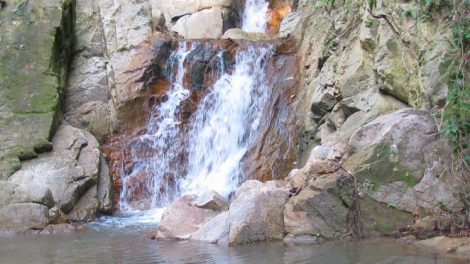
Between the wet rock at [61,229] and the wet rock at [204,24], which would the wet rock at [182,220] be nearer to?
the wet rock at [61,229]

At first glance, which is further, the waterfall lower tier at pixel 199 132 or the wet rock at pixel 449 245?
the waterfall lower tier at pixel 199 132

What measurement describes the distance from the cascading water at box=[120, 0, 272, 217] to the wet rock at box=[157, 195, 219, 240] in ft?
9.96

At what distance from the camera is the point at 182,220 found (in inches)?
336

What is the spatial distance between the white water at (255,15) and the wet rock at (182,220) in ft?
39.9

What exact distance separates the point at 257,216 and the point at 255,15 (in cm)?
1421

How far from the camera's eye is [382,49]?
947 cm

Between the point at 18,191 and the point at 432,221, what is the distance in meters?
7.80

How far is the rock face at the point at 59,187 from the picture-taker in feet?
33.3

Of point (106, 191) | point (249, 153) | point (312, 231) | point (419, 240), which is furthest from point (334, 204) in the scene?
point (106, 191)

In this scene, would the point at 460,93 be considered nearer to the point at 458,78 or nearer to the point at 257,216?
the point at 458,78

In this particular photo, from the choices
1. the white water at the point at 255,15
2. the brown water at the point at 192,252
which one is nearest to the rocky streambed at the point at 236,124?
the brown water at the point at 192,252

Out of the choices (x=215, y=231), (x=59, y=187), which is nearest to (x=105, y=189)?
(x=59, y=187)

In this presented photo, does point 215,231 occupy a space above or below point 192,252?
above

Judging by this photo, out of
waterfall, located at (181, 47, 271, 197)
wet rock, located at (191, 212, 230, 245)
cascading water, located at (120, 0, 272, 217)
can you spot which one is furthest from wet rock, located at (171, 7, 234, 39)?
wet rock, located at (191, 212, 230, 245)
